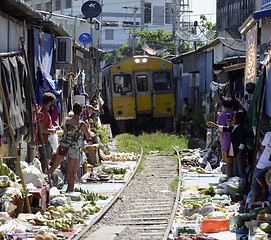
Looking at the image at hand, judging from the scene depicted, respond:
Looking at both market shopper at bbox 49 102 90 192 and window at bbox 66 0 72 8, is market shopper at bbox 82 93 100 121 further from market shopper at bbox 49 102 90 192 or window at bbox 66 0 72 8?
window at bbox 66 0 72 8

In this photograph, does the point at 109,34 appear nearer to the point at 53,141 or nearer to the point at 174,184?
the point at 174,184

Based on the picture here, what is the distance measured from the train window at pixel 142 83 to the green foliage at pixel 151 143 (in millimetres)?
2849

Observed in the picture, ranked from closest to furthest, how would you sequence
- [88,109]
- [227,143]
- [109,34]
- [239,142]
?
[239,142] → [227,143] → [88,109] → [109,34]

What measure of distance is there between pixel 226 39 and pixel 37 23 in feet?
26.0

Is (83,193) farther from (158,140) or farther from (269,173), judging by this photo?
(158,140)

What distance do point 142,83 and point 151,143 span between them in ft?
15.5

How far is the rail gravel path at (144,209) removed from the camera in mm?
8109

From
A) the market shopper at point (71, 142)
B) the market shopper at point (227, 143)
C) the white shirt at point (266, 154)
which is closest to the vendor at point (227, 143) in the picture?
the market shopper at point (227, 143)

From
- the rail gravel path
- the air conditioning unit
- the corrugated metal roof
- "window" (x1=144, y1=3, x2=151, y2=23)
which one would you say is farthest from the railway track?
"window" (x1=144, y1=3, x2=151, y2=23)

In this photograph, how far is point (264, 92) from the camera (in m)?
8.84

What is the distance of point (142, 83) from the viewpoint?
83.7 ft

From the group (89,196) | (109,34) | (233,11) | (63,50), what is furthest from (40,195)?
(109,34)

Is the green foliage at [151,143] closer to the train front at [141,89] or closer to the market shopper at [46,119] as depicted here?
the train front at [141,89]

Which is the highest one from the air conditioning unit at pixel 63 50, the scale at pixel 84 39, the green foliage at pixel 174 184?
the scale at pixel 84 39
